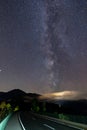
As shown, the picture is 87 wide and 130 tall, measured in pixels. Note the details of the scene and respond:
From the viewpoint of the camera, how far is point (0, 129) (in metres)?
21.4

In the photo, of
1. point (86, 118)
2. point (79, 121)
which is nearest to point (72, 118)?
point (79, 121)

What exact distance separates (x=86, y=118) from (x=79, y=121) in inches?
139

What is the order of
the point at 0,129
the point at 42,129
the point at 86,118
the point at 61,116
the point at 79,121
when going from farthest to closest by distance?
the point at 61,116
the point at 79,121
the point at 86,118
the point at 42,129
the point at 0,129

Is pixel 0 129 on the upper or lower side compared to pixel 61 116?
lower

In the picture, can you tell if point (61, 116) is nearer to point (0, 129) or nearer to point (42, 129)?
point (42, 129)

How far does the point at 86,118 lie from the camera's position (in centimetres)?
4181

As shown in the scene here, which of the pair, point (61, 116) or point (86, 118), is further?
point (61, 116)

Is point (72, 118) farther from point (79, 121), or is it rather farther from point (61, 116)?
point (61, 116)

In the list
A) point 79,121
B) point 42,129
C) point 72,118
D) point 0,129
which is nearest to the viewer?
point 0,129

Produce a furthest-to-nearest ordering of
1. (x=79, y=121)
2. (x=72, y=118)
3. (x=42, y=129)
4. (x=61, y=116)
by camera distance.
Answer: (x=61, y=116)
(x=72, y=118)
(x=79, y=121)
(x=42, y=129)

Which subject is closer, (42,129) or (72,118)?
(42,129)

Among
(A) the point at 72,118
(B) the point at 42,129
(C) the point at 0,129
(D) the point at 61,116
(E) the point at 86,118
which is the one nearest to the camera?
(C) the point at 0,129

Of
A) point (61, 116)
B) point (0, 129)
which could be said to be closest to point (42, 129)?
point (0, 129)

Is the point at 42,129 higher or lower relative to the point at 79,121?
lower
